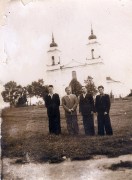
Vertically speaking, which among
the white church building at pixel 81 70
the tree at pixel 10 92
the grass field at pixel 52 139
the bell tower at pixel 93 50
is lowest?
the grass field at pixel 52 139

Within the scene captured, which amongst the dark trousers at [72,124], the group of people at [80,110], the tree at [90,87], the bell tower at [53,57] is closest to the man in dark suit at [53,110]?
the group of people at [80,110]

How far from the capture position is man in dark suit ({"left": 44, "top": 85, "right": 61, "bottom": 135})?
3492mm

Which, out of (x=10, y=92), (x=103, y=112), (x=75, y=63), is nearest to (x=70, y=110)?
(x=103, y=112)

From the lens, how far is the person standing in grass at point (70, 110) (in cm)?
348

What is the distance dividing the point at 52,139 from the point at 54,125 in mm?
144

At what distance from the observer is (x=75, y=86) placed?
11.6 feet

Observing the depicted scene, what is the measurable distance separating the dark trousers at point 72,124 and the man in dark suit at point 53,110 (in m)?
0.10

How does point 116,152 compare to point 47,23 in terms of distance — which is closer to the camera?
point 116,152

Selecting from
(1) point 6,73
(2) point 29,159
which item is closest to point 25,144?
(2) point 29,159

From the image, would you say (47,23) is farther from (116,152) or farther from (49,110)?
(116,152)

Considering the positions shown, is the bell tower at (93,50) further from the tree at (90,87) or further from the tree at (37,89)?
the tree at (37,89)

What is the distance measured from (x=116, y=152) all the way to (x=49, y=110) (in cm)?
80

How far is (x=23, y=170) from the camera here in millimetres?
3416

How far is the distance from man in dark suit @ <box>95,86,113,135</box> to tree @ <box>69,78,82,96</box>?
8.1 inches
